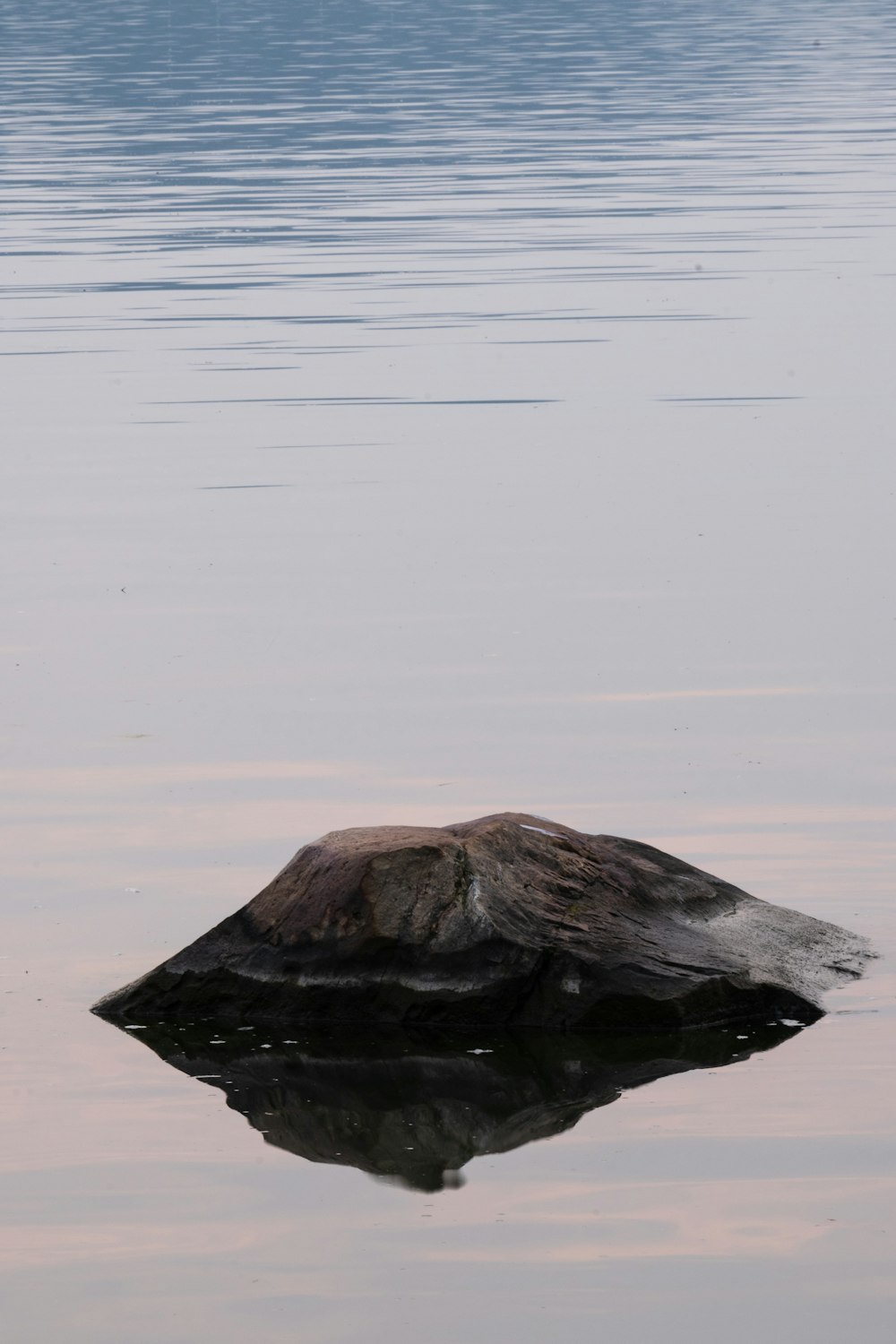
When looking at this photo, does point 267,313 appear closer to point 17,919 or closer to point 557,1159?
point 17,919

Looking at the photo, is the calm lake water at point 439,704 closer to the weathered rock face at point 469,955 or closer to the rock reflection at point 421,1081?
the rock reflection at point 421,1081

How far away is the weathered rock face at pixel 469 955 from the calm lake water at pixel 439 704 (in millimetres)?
159

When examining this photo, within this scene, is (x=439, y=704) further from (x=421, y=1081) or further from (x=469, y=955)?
(x=421, y=1081)

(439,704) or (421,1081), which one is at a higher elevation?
(421,1081)

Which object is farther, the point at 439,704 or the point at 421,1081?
the point at 439,704

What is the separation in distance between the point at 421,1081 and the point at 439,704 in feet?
12.2

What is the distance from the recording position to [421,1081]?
6.70 m

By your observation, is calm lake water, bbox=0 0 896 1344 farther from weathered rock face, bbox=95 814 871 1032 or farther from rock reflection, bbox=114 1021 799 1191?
weathered rock face, bbox=95 814 871 1032

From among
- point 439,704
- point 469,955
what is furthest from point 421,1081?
point 439,704

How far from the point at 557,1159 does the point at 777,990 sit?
3.87 feet

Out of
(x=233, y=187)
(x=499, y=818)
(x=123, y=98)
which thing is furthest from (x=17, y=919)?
(x=123, y=98)

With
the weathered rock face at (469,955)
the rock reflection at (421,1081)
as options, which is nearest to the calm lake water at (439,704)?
the rock reflection at (421,1081)

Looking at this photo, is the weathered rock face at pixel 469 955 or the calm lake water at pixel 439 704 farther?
the weathered rock face at pixel 469 955

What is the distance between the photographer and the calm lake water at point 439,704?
5680 millimetres
